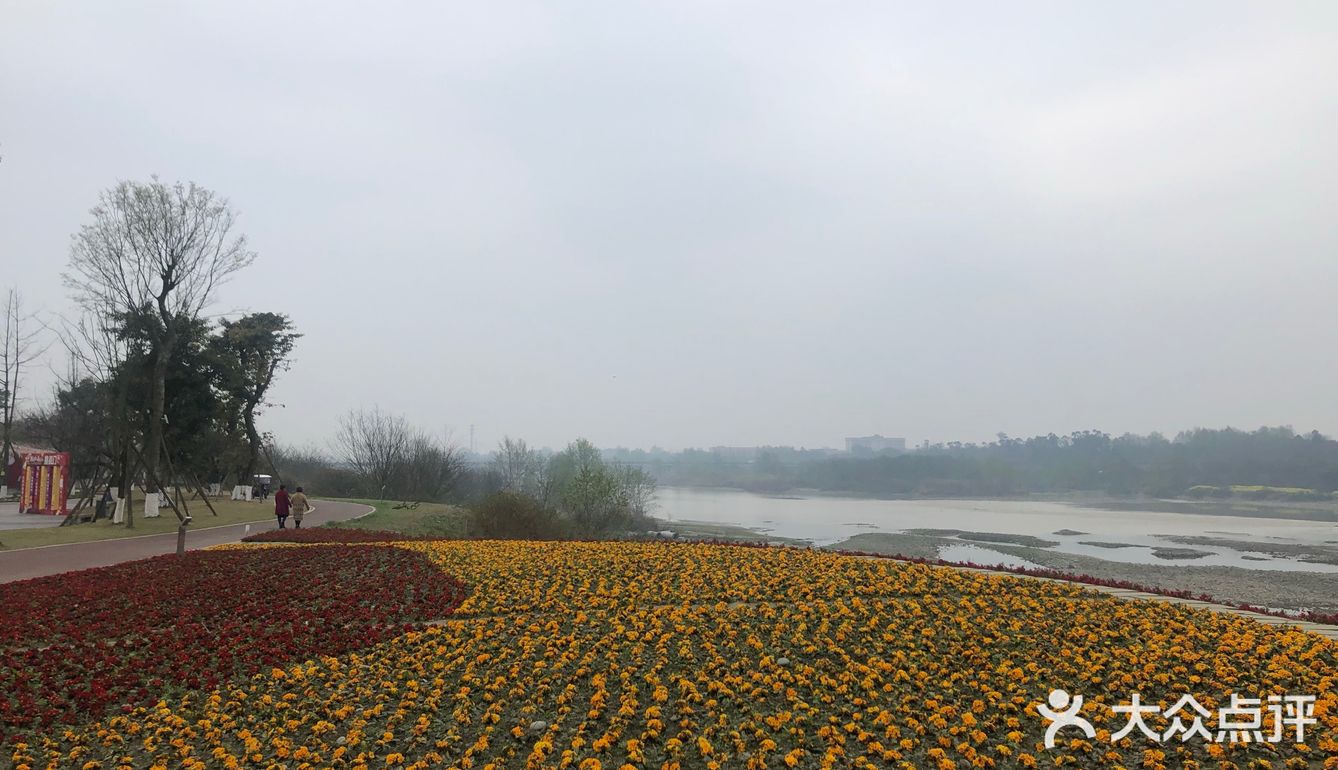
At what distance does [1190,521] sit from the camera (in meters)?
46.6

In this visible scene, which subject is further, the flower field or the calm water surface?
the calm water surface

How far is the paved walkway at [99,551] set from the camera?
42.2 feet

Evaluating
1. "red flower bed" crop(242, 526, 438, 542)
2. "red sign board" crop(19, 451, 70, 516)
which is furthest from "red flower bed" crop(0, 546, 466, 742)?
"red sign board" crop(19, 451, 70, 516)

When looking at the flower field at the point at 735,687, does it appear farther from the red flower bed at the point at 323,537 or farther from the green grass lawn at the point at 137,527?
the green grass lawn at the point at 137,527

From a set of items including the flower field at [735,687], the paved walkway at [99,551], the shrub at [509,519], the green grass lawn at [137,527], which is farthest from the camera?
the shrub at [509,519]

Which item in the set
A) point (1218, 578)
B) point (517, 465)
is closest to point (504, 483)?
point (517, 465)

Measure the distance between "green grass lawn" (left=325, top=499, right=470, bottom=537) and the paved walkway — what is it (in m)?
3.03

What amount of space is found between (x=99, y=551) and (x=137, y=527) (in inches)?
224

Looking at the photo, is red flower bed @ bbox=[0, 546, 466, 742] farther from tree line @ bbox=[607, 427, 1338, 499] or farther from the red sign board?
tree line @ bbox=[607, 427, 1338, 499]

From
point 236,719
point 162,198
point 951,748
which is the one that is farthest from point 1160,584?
point 162,198

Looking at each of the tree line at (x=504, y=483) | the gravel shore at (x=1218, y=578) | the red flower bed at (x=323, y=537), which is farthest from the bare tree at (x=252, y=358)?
the gravel shore at (x=1218, y=578)

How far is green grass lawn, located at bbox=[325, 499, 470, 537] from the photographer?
22.9 m

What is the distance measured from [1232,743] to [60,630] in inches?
411

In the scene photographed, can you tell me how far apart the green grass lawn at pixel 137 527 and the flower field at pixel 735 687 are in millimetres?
11215
